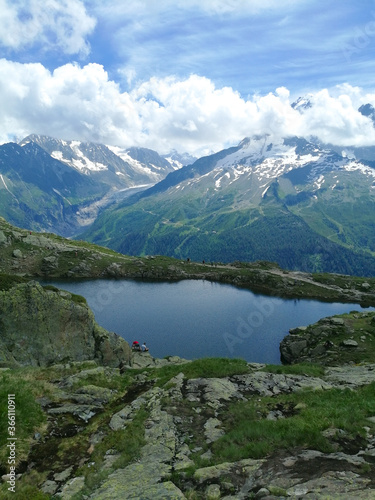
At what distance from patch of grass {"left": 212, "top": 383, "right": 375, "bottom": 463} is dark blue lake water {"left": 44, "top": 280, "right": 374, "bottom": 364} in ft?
142

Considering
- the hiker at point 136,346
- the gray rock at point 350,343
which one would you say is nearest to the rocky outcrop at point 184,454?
the gray rock at point 350,343

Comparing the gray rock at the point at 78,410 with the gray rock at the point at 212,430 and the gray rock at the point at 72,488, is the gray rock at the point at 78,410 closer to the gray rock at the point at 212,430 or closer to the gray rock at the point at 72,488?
the gray rock at the point at 72,488

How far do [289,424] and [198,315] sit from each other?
75.4 meters

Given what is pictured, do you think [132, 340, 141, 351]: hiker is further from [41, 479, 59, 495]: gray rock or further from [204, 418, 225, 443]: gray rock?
[41, 479, 59, 495]: gray rock

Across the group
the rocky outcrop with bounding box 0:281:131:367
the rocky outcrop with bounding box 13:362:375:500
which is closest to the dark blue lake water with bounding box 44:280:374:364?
the rocky outcrop with bounding box 0:281:131:367

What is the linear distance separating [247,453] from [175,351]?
5254 cm

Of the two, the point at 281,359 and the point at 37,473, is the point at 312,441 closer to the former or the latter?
the point at 37,473

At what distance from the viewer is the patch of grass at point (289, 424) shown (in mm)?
13508

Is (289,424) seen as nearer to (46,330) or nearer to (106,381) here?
(106,381)

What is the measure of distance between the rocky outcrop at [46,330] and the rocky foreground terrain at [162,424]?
12cm

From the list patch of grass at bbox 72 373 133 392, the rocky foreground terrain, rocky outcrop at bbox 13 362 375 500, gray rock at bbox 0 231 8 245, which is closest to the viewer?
rocky outcrop at bbox 13 362 375 500

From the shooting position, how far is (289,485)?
10383 mm

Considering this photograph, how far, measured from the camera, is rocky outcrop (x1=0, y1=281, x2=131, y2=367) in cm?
3088

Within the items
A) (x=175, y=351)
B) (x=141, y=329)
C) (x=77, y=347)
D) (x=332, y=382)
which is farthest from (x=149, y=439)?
(x=141, y=329)
